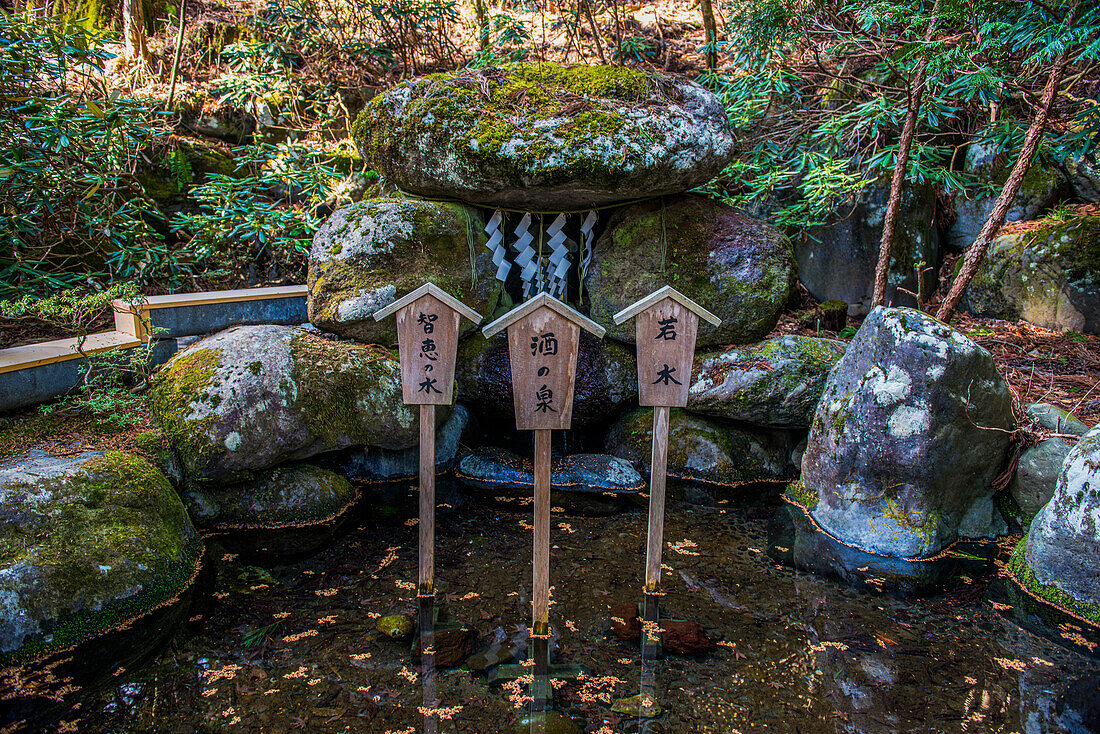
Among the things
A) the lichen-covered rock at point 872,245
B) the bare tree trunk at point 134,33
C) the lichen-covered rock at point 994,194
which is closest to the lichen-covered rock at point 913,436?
the lichen-covered rock at point 872,245

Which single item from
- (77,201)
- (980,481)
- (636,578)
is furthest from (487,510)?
(77,201)

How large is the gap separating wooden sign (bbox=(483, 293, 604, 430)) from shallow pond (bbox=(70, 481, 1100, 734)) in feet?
3.99

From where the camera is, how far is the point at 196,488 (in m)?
4.60

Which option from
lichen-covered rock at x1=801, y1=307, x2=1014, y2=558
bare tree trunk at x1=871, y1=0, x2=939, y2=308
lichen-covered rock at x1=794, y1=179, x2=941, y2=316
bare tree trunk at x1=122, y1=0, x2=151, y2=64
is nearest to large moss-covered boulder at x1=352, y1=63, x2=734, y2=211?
bare tree trunk at x1=871, y1=0, x2=939, y2=308

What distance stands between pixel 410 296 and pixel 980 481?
4.36 meters

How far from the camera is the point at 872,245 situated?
24.6ft

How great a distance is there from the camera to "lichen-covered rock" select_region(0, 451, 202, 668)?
307cm

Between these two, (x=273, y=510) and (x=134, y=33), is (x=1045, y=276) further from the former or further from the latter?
(x=134, y=33)

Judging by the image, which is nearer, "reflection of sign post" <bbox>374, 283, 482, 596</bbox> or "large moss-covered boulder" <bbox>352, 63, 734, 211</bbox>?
"reflection of sign post" <bbox>374, 283, 482, 596</bbox>

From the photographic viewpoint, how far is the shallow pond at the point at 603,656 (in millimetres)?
2783

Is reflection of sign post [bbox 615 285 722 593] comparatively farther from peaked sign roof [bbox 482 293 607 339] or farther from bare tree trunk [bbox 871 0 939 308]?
bare tree trunk [bbox 871 0 939 308]

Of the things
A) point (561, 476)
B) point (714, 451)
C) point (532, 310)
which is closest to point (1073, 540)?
point (714, 451)

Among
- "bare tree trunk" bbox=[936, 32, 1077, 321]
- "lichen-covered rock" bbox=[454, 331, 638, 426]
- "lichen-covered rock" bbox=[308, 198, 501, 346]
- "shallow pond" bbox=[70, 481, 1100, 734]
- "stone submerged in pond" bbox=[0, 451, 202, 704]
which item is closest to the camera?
"shallow pond" bbox=[70, 481, 1100, 734]

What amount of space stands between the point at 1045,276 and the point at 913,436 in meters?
3.81
